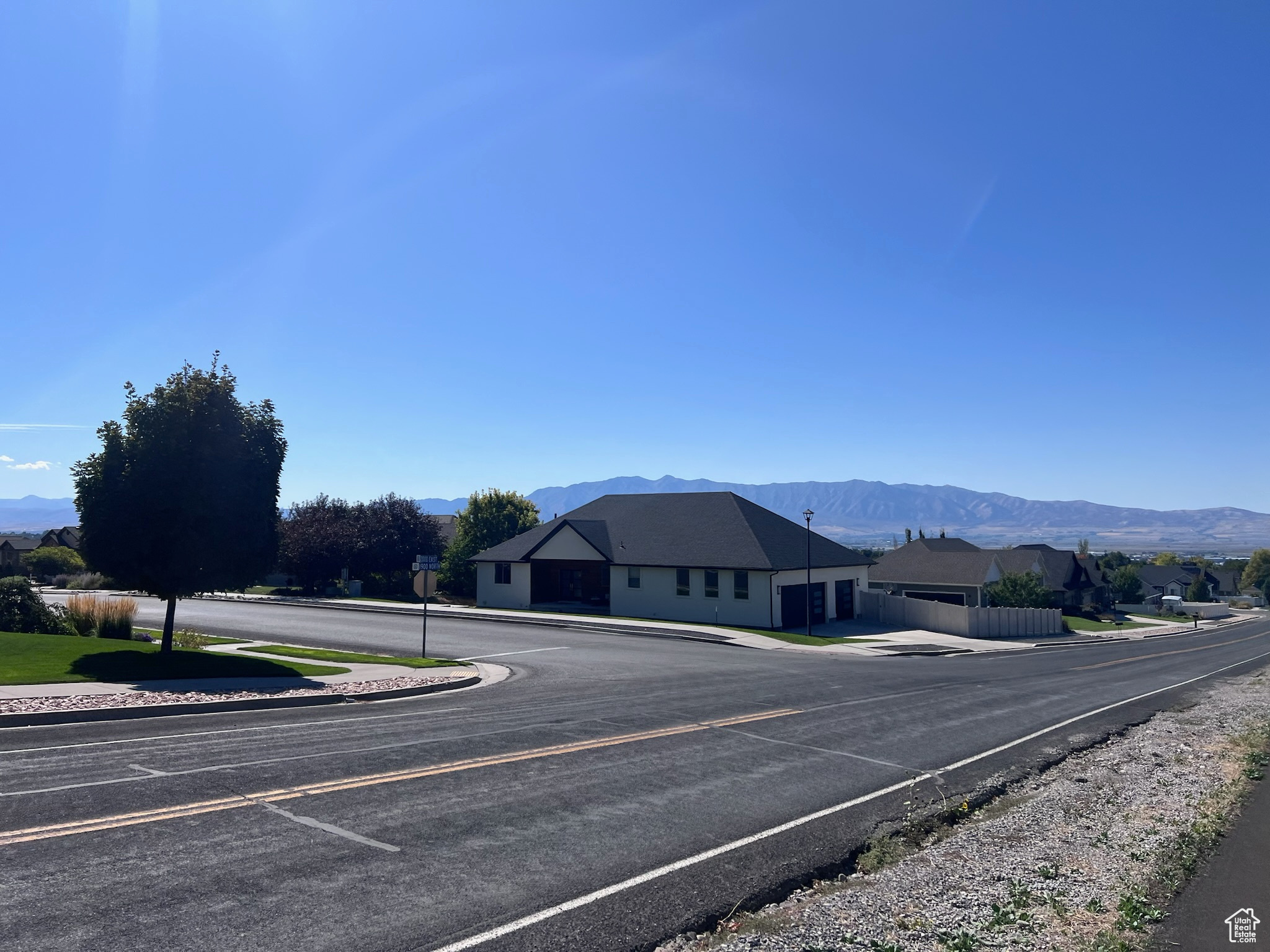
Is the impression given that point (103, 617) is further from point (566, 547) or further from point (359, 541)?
point (359, 541)

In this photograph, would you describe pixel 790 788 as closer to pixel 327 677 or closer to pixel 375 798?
pixel 375 798

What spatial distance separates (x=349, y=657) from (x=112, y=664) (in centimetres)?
601

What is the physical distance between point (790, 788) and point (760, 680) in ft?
34.6

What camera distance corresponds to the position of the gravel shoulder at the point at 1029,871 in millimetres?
6062

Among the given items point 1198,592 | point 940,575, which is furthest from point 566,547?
point 1198,592

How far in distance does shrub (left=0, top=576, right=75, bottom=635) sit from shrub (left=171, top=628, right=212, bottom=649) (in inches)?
111

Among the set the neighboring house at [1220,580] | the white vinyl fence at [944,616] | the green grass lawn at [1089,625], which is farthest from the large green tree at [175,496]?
the neighboring house at [1220,580]

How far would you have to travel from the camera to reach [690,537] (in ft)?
144

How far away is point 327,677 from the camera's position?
18.8 metres

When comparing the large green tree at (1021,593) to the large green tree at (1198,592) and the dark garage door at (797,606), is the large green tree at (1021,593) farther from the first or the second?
the large green tree at (1198,592)

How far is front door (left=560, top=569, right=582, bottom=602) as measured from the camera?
154 ft

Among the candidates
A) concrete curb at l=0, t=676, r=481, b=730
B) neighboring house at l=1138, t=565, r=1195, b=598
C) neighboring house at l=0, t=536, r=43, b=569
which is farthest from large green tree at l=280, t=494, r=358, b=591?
neighboring house at l=1138, t=565, r=1195, b=598

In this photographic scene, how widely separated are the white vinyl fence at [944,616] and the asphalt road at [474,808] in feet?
83.7

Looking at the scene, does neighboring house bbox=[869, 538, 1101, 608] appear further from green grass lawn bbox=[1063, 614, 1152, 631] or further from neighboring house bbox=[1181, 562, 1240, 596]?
neighboring house bbox=[1181, 562, 1240, 596]
